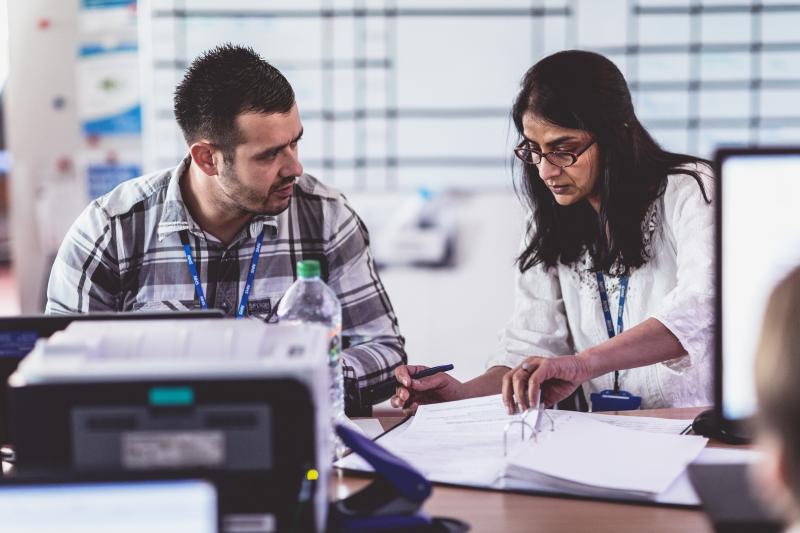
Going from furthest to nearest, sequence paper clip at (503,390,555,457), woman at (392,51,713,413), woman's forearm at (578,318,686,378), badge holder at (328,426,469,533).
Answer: woman at (392,51,713,413) < woman's forearm at (578,318,686,378) < paper clip at (503,390,555,457) < badge holder at (328,426,469,533)

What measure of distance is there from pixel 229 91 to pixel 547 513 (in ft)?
3.75

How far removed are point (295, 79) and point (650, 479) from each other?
269 centimetres

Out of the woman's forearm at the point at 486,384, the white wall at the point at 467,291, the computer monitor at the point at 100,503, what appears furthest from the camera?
the white wall at the point at 467,291

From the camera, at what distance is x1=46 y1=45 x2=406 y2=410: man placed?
1.86 metres

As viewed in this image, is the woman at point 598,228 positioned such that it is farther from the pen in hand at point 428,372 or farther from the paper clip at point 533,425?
the paper clip at point 533,425

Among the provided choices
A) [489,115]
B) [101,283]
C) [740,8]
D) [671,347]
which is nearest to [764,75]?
[740,8]

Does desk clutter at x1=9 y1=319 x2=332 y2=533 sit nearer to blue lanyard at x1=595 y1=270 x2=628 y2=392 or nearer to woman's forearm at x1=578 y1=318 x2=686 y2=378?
woman's forearm at x1=578 y1=318 x2=686 y2=378

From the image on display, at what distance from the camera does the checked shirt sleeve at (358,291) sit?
74.1 inches

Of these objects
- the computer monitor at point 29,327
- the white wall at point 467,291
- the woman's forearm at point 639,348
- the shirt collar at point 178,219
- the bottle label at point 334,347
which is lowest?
the white wall at point 467,291

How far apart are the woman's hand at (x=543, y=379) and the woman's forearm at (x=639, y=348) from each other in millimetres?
53

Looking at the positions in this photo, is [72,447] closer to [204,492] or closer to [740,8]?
[204,492]

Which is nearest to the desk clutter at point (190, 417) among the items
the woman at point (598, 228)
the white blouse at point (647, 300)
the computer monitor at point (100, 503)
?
the computer monitor at point (100, 503)

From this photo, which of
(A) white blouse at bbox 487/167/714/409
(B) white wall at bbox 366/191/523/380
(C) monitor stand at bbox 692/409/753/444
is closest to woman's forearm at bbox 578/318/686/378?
(A) white blouse at bbox 487/167/714/409

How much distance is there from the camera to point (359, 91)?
3.55 meters
